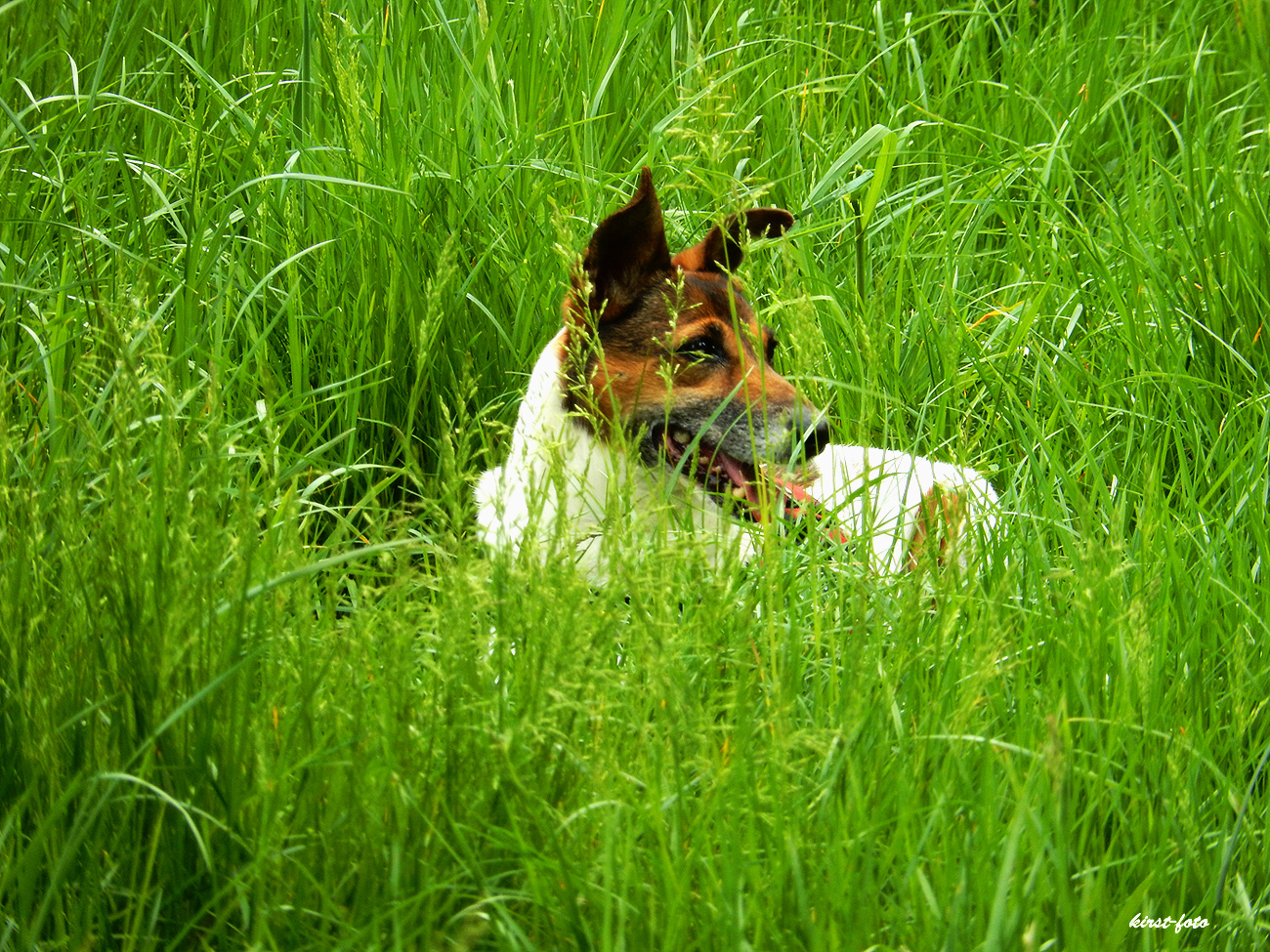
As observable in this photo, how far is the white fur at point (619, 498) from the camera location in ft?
6.44

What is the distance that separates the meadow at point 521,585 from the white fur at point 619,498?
91 mm

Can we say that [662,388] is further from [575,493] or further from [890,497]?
[575,493]

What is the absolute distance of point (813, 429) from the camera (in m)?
2.60

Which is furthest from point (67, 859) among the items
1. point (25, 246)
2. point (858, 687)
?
point (25, 246)

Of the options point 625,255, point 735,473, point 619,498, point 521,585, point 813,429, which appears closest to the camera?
point 521,585

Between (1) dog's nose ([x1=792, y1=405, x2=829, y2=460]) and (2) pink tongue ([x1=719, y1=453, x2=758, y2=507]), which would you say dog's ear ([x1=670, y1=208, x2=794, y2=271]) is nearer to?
(2) pink tongue ([x1=719, y1=453, x2=758, y2=507])

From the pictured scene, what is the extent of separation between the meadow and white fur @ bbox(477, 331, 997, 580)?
91 mm

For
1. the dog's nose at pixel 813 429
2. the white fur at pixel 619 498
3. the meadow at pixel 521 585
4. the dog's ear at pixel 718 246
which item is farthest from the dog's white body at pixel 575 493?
the dog's ear at pixel 718 246

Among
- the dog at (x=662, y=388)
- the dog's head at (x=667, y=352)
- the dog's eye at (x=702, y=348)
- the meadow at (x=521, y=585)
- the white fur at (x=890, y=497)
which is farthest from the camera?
the dog's eye at (x=702, y=348)

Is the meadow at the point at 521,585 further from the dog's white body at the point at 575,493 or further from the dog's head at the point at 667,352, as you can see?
the dog's head at the point at 667,352

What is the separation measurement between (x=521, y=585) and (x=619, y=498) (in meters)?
0.65

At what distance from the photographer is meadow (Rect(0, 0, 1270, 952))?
1.62m

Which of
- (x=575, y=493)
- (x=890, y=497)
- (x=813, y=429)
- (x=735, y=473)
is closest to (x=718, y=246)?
(x=735, y=473)

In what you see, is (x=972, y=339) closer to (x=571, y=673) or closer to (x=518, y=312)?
(x=518, y=312)
